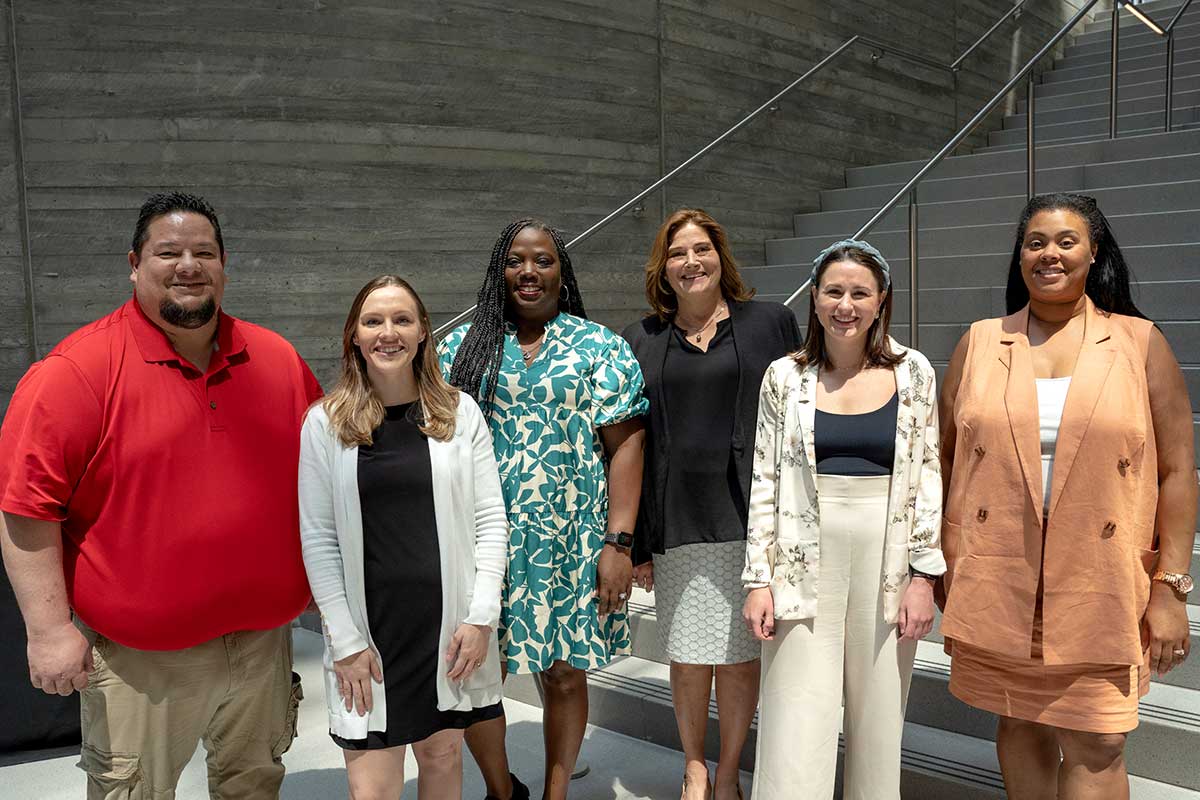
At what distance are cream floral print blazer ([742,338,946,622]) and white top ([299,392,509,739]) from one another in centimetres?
63

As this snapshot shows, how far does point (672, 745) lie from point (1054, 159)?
4448mm

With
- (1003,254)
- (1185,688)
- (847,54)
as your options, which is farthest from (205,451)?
(847,54)

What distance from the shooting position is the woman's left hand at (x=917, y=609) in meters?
2.17

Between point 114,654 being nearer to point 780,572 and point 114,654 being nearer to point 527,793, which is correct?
point 527,793

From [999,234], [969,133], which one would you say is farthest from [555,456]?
[999,234]

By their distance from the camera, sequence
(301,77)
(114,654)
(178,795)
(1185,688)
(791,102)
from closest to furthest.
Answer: (114,654) → (1185,688) → (178,795) → (301,77) → (791,102)

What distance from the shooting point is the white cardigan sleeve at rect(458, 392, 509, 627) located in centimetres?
216

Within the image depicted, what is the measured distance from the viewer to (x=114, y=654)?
2.05 metres

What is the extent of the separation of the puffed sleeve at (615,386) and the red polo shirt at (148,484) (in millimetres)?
808

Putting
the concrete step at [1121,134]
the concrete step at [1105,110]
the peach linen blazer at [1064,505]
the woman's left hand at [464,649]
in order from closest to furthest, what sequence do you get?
the peach linen blazer at [1064,505] → the woman's left hand at [464,649] → the concrete step at [1121,134] → the concrete step at [1105,110]

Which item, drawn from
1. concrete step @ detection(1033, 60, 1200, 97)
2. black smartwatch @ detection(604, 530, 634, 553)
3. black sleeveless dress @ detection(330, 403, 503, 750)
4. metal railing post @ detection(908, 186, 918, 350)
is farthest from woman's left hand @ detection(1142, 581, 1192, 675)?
concrete step @ detection(1033, 60, 1200, 97)

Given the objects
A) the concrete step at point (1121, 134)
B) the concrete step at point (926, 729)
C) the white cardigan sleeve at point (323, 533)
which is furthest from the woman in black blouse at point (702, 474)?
the concrete step at point (1121, 134)

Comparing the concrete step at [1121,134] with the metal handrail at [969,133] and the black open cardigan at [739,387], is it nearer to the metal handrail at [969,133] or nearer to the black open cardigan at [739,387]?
the metal handrail at [969,133]

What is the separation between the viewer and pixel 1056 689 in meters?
2.09
